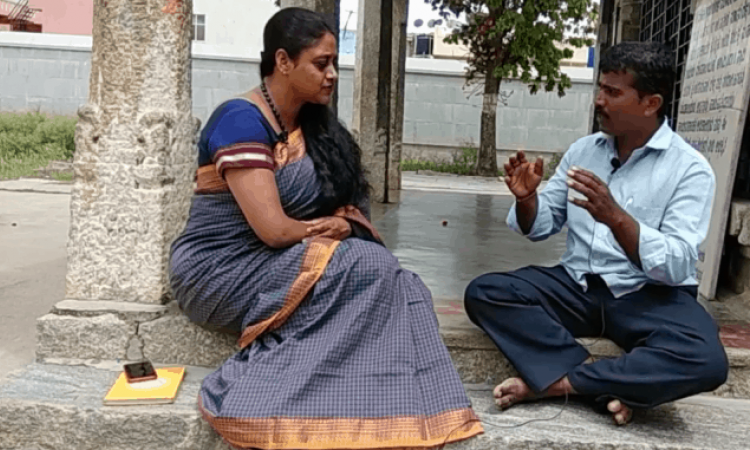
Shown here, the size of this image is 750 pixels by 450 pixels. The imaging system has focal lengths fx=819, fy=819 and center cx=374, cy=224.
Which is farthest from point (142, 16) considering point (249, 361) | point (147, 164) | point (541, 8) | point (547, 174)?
point (547, 174)

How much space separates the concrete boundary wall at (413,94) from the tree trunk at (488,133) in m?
1.33

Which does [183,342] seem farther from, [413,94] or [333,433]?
[413,94]

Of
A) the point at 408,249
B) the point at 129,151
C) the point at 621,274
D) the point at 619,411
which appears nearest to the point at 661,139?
the point at 621,274

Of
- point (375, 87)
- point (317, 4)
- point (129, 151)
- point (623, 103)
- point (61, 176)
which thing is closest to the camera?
point (623, 103)

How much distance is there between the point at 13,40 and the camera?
56.1 ft

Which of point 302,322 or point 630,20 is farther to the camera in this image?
point 630,20

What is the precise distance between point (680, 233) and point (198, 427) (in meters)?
1.65

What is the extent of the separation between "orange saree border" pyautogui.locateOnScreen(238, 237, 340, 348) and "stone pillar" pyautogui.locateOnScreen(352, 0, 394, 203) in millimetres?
6307

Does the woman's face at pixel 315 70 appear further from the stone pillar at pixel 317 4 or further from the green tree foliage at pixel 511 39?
the green tree foliage at pixel 511 39

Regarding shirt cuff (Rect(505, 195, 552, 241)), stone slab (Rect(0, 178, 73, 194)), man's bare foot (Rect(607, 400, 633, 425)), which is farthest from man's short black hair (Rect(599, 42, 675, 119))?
stone slab (Rect(0, 178, 73, 194))

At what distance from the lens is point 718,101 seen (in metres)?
4.05

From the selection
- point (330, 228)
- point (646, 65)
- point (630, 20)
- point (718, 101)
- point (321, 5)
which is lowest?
point (330, 228)

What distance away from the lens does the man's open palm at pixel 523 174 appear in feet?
8.89

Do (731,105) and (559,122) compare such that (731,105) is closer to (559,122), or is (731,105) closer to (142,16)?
(142,16)
